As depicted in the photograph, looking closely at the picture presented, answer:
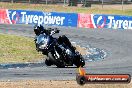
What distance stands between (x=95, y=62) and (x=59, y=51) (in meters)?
25.3

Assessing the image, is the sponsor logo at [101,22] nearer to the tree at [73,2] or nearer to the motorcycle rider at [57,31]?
the tree at [73,2]

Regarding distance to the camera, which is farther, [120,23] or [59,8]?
[59,8]

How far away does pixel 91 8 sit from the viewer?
68562mm

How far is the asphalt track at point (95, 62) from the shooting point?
2617 centimetres

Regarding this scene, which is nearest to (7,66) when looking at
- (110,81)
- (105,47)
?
(105,47)

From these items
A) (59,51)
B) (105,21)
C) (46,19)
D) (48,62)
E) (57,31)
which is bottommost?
(105,21)

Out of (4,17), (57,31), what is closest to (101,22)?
(4,17)

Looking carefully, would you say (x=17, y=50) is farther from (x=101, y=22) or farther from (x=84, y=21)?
(x=101, y=22)

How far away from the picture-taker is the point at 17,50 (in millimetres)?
35156

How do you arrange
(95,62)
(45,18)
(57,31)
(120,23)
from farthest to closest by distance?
(45,18), (120,23), (95,62), (57,31)

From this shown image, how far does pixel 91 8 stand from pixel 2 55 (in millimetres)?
37548

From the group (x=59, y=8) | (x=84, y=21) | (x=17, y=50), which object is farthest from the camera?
(x=59, y=8)

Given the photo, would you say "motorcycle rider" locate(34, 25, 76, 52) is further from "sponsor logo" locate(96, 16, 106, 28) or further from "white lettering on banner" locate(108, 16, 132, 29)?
"sponsor logo" locate(96, 16, 106, 28)

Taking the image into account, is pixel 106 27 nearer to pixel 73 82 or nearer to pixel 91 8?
pixel 91 8
